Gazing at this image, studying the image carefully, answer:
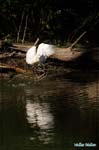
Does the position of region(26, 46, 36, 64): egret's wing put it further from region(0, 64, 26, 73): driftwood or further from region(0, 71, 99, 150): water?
region(0, 71, 99, 150): water

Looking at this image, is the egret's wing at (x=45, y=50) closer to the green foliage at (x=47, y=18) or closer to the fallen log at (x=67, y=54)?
the fallen log at (x=67, y=54)

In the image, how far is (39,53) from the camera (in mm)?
10641

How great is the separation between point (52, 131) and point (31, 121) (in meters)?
0.56

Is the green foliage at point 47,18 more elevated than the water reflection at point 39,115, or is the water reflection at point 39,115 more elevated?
the green foliage at point 47,18

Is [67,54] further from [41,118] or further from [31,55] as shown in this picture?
[41,118]

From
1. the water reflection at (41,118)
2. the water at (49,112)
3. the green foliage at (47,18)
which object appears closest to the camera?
the water at (49,112)

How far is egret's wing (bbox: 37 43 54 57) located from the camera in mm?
10586

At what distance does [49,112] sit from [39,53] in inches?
116

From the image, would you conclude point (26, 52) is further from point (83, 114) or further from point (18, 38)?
point (83, 114)

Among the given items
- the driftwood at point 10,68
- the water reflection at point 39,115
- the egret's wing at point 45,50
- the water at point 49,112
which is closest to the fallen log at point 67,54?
the egret's wing at point 45,50

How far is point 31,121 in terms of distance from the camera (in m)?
7.41

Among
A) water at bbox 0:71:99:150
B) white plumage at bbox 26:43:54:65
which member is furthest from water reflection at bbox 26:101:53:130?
white plumage at bbox 26:43:54:65

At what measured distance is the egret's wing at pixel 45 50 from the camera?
34.7ft

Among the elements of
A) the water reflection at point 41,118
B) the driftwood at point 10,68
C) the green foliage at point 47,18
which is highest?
the green foliage at point 47,18
